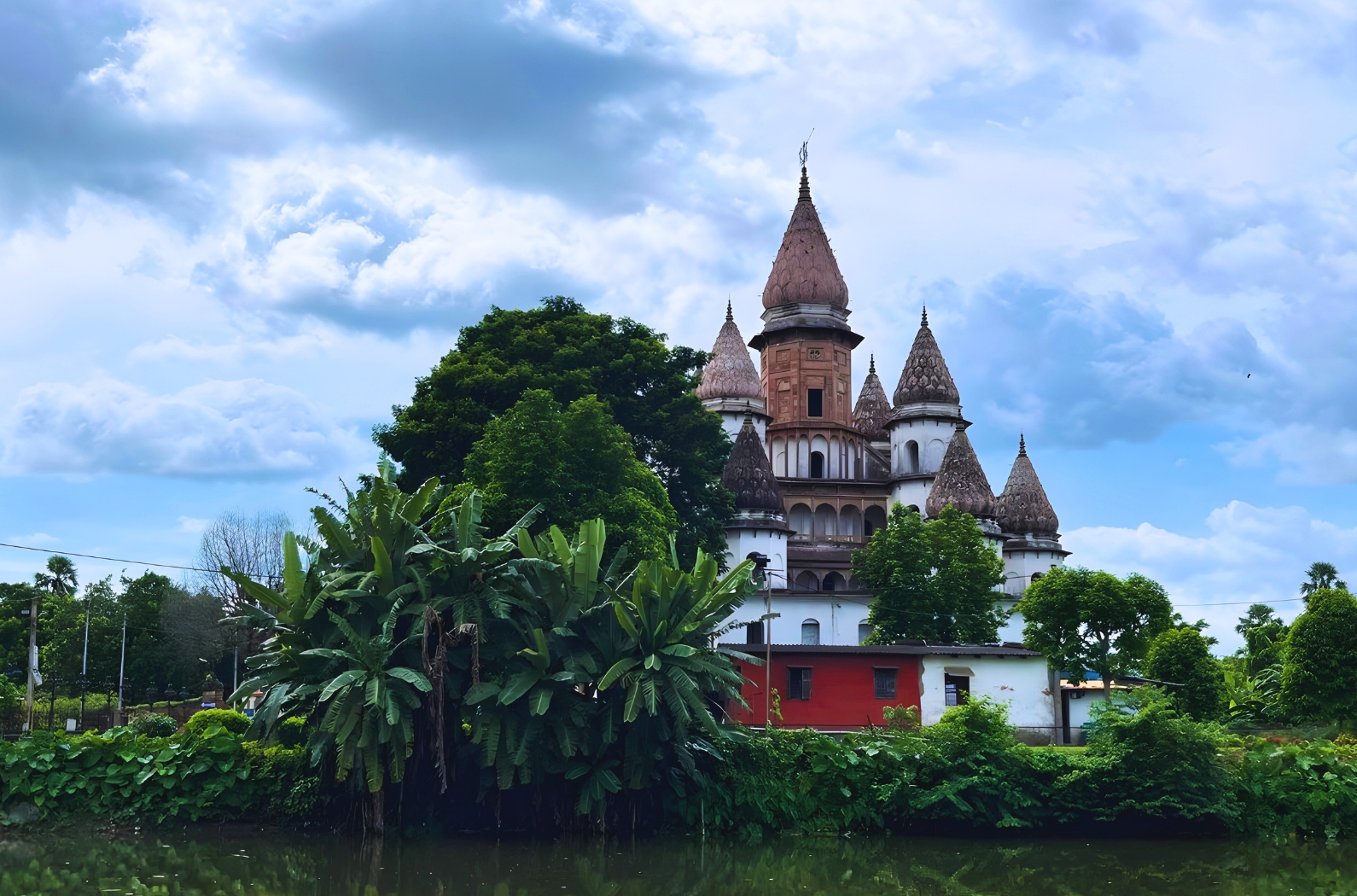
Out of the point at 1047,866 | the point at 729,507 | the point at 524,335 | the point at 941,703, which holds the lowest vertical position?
the point at 1047,866

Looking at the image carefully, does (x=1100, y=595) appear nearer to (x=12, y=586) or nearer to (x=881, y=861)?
(x=881, y=861)

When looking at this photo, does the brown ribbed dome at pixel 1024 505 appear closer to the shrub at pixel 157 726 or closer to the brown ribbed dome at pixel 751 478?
the brown ribbed dome at pixel 751 478

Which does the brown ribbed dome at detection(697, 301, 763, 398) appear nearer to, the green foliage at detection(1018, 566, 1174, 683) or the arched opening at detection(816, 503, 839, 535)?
the arched opening at detection(816, 503, 839, 535)

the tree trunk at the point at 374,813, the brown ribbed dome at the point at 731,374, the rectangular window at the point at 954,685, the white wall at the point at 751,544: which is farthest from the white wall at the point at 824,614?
the tree trunk at the point at 374,813

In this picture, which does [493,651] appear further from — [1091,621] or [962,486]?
[962,486]

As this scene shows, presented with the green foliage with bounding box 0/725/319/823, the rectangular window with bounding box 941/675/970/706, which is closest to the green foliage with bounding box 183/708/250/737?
the green foliage with bounding box 0/725/319/823

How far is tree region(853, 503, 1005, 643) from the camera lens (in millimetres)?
43438

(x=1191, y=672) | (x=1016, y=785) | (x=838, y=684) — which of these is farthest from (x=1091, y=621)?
(x=1016, y=785)

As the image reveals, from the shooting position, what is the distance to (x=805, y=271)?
59125mm

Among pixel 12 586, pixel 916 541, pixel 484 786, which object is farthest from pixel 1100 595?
pixel 12 586

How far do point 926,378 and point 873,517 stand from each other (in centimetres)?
633

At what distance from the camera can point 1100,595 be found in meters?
38.7

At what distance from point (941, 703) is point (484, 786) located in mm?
14235

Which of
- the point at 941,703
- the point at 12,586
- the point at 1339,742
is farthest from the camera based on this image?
the point at 12,586
